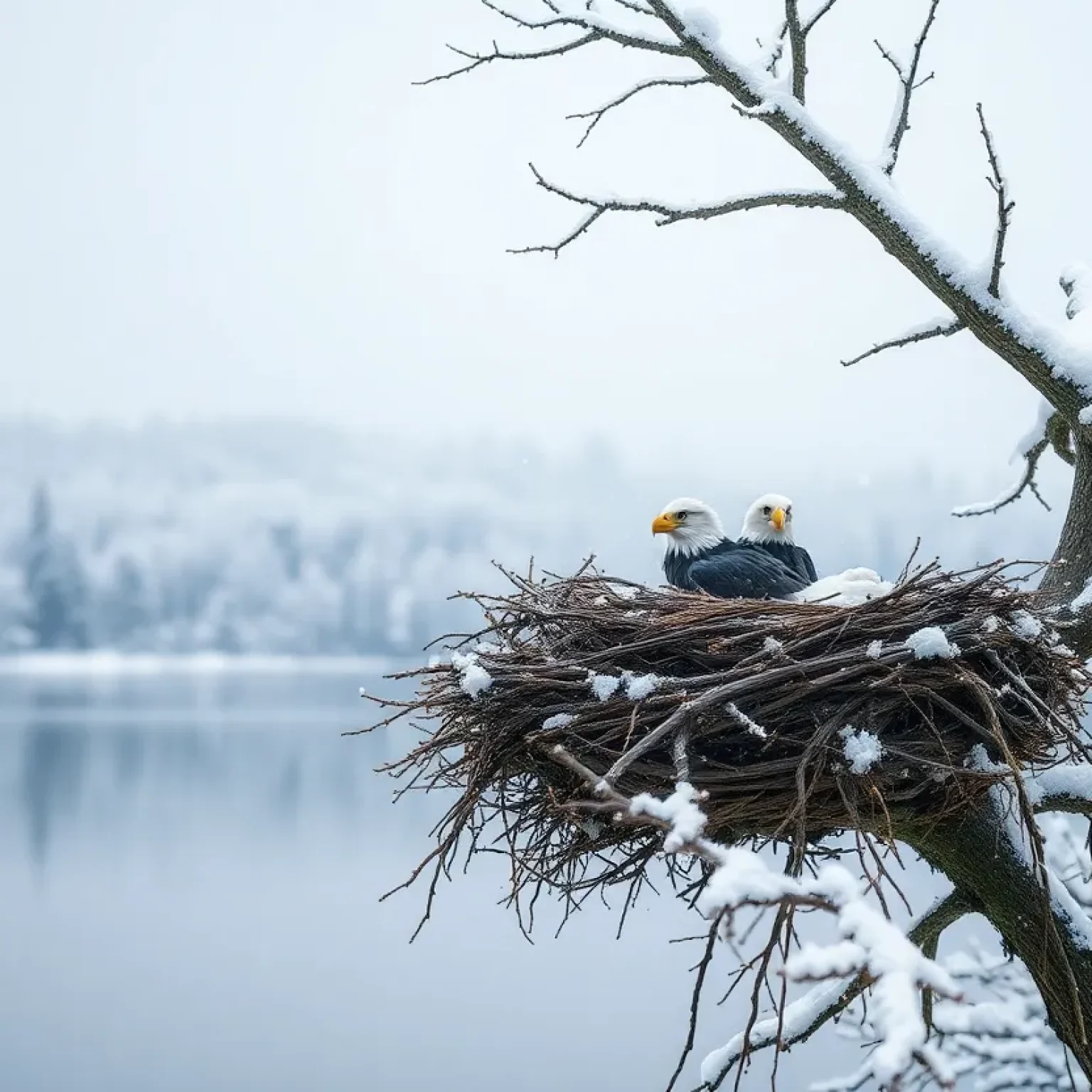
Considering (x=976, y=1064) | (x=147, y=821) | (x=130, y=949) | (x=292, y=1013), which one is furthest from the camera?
(x=147, y=821)

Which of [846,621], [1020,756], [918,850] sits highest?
[846,621]

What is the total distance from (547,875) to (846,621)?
2.88 feet

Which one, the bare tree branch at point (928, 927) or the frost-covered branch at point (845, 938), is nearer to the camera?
the frost-covered branch at point (845, 938)

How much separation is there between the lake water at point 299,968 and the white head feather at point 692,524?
26.4 ft

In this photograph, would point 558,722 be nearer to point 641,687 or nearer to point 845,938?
point 641,687

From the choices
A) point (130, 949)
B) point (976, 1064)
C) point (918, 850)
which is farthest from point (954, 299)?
point (130, 949)

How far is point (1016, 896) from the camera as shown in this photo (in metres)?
3.12

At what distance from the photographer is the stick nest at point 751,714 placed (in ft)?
7.98

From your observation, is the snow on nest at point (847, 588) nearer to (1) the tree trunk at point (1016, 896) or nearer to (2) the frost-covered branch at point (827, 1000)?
Result: (1) the tree trunk at point (1016, 896)

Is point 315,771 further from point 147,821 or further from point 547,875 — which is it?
point 547,875

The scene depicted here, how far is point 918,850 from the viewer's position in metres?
3.29

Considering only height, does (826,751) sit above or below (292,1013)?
above

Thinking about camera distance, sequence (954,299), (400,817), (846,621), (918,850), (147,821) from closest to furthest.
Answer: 1. (846,621)
2. (918,850)
3. (954,299)
4. (147,821)
5. (400,817)

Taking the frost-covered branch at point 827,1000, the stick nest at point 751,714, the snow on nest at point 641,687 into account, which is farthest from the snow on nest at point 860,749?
the frost-covered branch at point 827,1000
